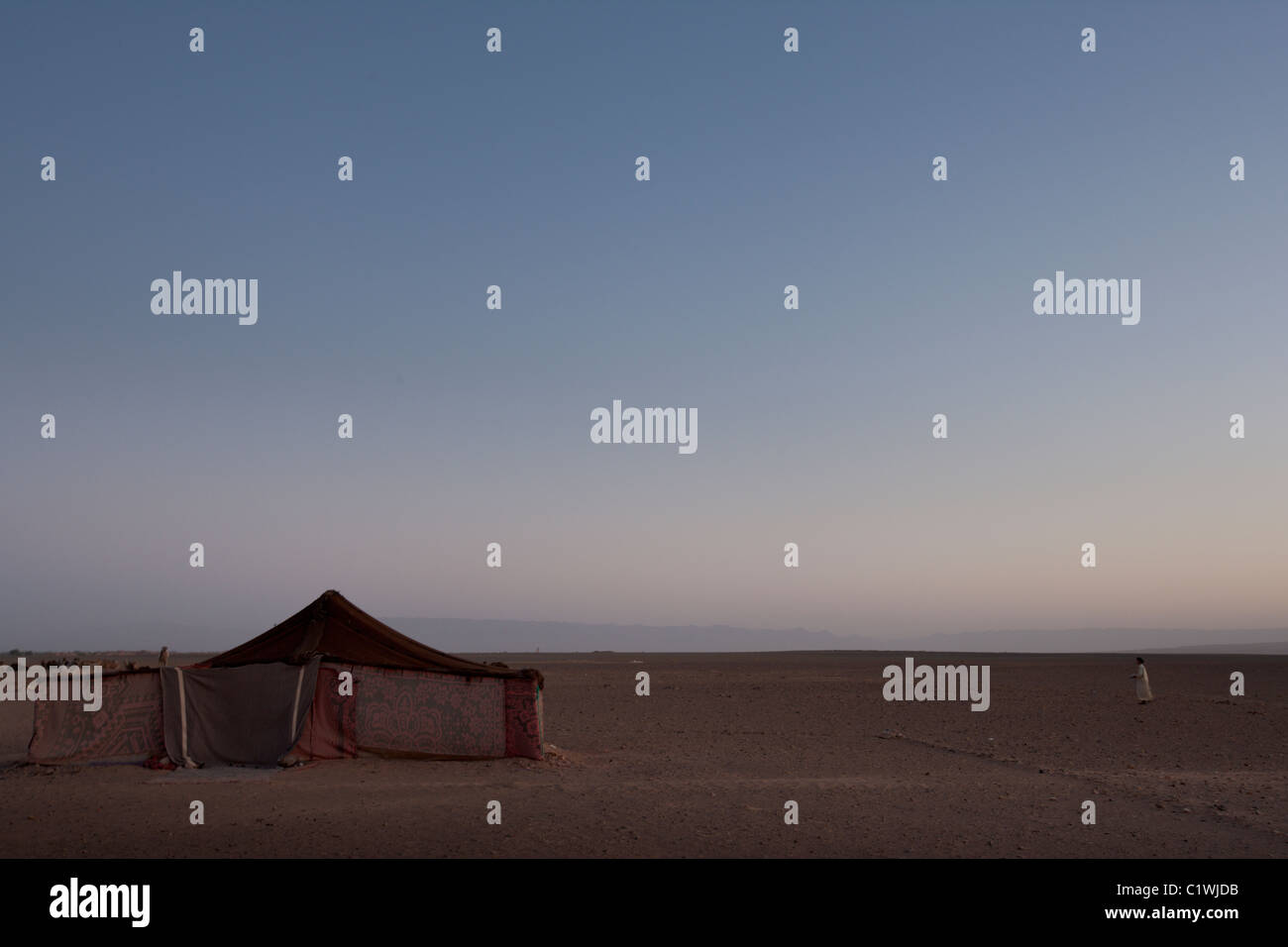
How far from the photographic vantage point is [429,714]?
66.6ft

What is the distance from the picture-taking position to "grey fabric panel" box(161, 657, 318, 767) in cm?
1945

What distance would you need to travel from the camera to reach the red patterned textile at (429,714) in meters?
20.2

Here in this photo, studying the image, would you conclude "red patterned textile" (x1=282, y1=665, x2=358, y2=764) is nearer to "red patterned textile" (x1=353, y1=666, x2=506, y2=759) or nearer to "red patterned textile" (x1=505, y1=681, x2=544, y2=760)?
"red patterned textile" (x1=353, y1=666, x2=506, y2=759)

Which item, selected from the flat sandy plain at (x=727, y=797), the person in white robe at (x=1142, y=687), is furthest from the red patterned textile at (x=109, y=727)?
the person in white robe at (x=1142, y=687)

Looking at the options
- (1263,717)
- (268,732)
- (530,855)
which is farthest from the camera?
(1263,717)

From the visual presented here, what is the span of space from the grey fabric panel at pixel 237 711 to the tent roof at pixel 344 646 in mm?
422

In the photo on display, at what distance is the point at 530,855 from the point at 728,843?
2.62m

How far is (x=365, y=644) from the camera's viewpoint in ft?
69.1

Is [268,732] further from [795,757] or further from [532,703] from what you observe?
[795,757]

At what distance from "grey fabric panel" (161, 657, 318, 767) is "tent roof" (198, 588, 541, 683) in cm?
42
